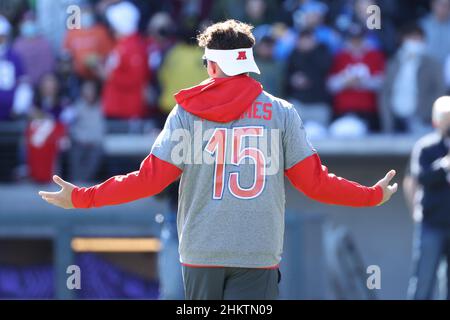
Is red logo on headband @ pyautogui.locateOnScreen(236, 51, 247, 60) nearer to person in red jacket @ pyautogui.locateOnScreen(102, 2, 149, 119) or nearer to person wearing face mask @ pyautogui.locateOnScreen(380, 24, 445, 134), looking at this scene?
person wearing face mask @ pyautogui.locateOnScreen(380, 24, 445, 134)

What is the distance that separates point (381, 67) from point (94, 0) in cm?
348

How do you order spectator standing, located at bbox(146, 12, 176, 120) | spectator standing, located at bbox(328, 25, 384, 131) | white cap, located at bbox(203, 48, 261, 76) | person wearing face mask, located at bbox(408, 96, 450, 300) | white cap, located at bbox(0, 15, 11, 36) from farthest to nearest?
1. white cap, located at bbox(0, 15, 11, 36)
2. spectator standing, located at bbox(146, 12, 176, 120)
3. spectator standing, located at bbox(328, 25, 384, 131)
4. person wearing face mask, located at bbox(408, 96, 450, 300)
5. white cap, located at bbox(203, 48, 261, 76)

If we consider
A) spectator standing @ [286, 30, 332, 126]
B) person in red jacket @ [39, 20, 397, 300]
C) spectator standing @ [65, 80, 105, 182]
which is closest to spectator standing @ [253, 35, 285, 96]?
spectator standing @ [286, 30, 332, 126]

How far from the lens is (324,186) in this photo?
17.5 ft

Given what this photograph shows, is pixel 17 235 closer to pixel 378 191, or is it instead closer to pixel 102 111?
pixel 102 111

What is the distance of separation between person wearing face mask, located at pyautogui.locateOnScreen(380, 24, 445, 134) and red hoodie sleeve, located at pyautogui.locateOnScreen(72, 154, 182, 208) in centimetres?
722

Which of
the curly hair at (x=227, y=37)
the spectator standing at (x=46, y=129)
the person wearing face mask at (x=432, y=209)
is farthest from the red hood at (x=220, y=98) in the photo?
the spectator standing at (x=46, y=129)

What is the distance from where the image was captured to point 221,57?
5316mm

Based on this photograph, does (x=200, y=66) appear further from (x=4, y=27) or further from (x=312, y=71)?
(x=4, y=27)

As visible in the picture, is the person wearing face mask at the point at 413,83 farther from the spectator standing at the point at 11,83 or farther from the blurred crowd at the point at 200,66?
the spectator standing at the point at 11,83

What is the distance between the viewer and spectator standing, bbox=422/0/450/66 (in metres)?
12.6

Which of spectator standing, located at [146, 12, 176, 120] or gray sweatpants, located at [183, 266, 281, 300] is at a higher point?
spectator standing, located at [146, 12, 176, 120]

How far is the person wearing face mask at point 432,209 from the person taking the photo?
27.9 feet

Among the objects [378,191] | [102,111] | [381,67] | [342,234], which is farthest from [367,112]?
[378,191]
